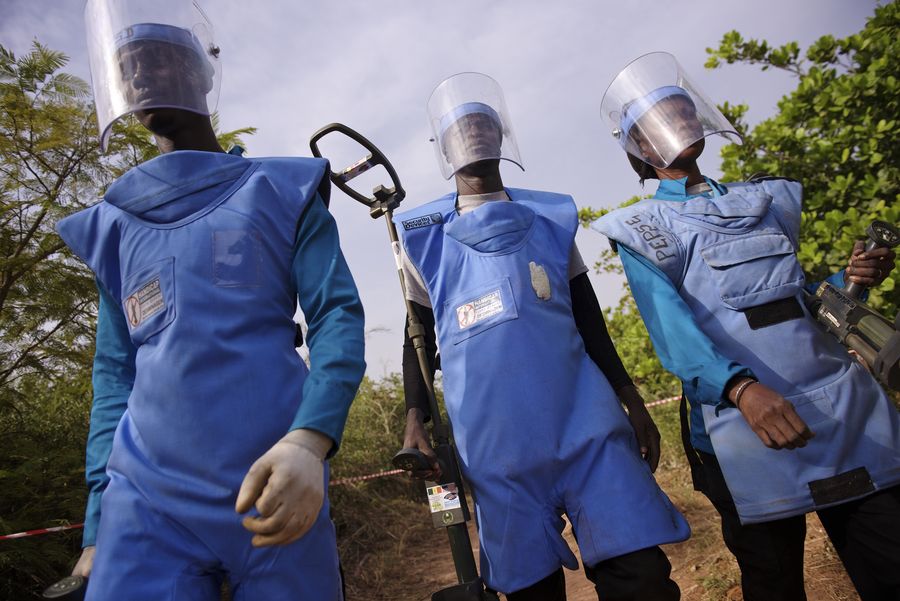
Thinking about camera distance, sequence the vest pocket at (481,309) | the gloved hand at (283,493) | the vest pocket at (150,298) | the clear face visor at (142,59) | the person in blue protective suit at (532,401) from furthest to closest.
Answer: the vest pocket at (481,309), the person in blue protective suit at (532,401), the clear face visor at (142,59), the vest pocket at (150,298), the gloved hand at (283,493)

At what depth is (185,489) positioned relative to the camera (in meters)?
1.40

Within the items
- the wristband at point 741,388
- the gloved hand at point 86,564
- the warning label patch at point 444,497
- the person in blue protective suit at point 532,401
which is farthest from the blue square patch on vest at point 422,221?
the gloved hand at point 86,564

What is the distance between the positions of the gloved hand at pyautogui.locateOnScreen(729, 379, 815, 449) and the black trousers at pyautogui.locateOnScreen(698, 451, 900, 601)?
0.41m

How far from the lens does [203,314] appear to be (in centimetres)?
153

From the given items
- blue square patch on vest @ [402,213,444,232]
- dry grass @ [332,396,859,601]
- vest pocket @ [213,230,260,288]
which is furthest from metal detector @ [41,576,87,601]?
dry grass @ [332,396,859,601]

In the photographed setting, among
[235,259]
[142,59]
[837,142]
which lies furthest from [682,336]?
[837,142]

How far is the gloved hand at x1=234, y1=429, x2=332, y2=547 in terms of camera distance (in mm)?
1206

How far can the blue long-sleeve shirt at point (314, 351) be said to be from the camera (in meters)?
1.43

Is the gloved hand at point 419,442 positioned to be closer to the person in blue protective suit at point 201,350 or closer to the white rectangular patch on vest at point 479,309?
the white rectangular patch on vest at point 479,309

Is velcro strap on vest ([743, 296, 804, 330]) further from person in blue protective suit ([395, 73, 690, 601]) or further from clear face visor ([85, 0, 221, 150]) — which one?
clear face visor ([85, 0, 221, 150])

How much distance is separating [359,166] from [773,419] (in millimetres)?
1825

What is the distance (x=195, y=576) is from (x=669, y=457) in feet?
17.8

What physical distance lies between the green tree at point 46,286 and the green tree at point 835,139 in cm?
437

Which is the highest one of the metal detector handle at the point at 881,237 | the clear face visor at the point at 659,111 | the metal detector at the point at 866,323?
the clear face visor at the point at 659,111
